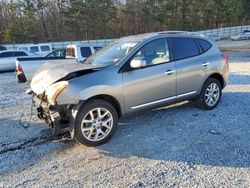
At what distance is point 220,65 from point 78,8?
3982cm

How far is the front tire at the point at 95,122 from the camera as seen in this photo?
427cm

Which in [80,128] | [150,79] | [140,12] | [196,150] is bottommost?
[196,150]

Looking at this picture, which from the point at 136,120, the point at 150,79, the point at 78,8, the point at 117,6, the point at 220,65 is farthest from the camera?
the point at 117,6

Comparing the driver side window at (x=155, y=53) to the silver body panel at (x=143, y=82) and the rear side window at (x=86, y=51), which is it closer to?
the silver body panel at (x=143, y=82)

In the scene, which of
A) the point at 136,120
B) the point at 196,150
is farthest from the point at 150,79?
the point at 196,150

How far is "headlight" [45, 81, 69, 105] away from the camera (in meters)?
4.21

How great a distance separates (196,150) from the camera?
13.7 feet

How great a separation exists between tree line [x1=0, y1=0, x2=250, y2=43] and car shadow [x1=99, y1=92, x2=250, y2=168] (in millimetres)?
36704

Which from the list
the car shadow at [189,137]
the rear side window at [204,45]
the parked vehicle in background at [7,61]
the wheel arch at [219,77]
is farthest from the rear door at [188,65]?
the parked vehicle in background at [7,61]

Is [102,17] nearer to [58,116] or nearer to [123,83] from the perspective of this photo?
[123,83]

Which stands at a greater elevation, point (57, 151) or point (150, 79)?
point (150, 79)

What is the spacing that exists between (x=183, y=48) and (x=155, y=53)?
776 millimetres

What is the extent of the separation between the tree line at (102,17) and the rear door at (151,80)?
36.7 metres

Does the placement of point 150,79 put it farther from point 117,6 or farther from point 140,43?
point 117,6
